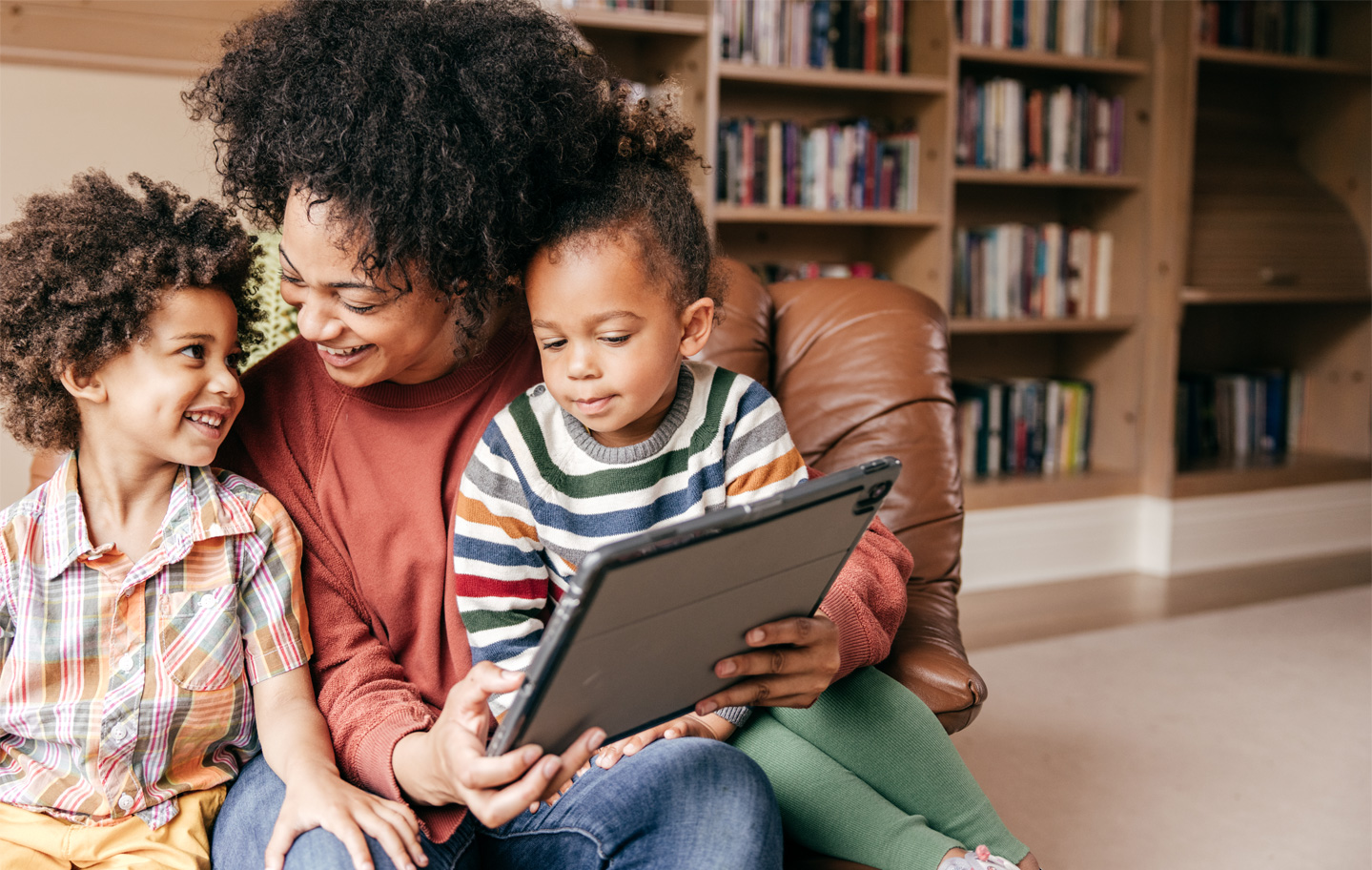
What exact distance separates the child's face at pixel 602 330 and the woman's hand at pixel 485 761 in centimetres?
30

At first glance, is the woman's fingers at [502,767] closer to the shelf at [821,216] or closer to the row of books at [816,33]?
the shelf at [821,216]

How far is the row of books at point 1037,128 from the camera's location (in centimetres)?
335

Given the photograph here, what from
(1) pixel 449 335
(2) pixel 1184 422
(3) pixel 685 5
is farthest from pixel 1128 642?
(1) pixel 449 335

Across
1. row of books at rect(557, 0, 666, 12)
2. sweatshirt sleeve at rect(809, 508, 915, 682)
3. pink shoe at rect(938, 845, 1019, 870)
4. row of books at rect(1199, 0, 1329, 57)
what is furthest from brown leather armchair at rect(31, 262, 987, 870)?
row of books at rect(1199, 0, 1329, 57)

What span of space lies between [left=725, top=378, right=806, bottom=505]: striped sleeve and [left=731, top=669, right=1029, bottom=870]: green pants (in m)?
0.22

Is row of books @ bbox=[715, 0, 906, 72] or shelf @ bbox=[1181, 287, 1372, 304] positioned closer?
row of books @ bbox=[715, 0, 906, 72]

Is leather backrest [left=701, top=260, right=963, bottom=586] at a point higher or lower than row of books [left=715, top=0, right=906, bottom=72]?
lower

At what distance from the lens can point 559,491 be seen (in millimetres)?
1088

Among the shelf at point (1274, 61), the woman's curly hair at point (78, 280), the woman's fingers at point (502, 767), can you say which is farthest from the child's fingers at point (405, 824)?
the shelf at point (1274, 61)

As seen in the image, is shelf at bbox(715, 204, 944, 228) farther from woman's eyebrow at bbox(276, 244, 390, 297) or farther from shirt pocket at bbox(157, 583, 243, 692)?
shirt pocket at bbox(157, 583, 243, 692)

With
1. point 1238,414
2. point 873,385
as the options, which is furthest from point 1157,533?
point 873,385

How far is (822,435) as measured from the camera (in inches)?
61.0

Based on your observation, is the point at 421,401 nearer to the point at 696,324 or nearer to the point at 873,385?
the point at 696,324

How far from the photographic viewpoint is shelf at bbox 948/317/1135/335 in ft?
10.8
